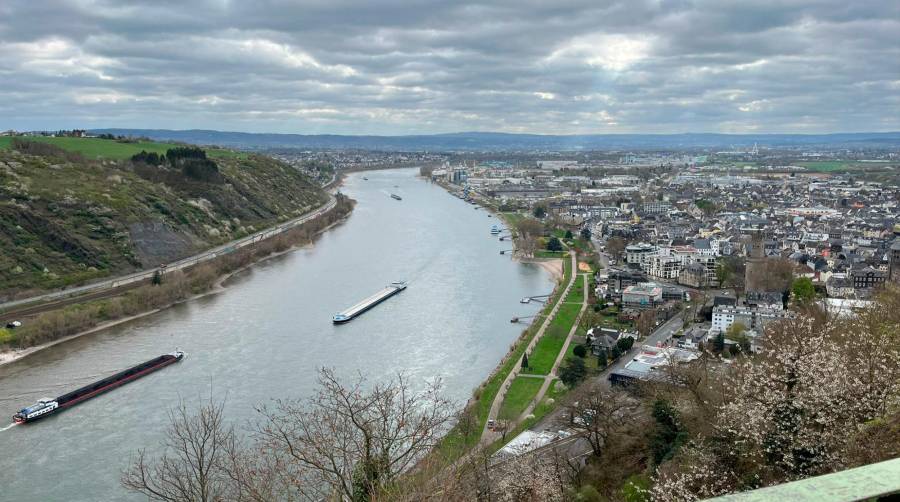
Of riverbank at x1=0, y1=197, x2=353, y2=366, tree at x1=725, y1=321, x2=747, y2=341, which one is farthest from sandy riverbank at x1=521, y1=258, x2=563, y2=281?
riverbank at x1=0, y1=197, x2=353, y2=366

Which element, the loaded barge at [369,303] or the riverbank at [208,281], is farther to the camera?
the loaded barge at [369,303]

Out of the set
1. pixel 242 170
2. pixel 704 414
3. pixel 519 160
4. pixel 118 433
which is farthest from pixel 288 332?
pixel 519 160

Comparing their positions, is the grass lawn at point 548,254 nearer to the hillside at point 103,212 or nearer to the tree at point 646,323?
the tree at point 646,323

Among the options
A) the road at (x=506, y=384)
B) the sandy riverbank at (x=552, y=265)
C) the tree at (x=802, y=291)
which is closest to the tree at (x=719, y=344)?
the tree at (x=802, y=291)

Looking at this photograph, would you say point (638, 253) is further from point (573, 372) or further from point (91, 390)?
point (91, 390)

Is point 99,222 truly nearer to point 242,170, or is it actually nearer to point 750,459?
point 242,170

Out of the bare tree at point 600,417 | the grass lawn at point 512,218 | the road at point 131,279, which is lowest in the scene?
the grass lawn at point 512,218

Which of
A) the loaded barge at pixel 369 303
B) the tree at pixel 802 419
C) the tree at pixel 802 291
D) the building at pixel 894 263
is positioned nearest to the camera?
the tree at pixel 802 419

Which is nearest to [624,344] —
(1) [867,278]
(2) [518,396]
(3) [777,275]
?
(2) [518,396]
